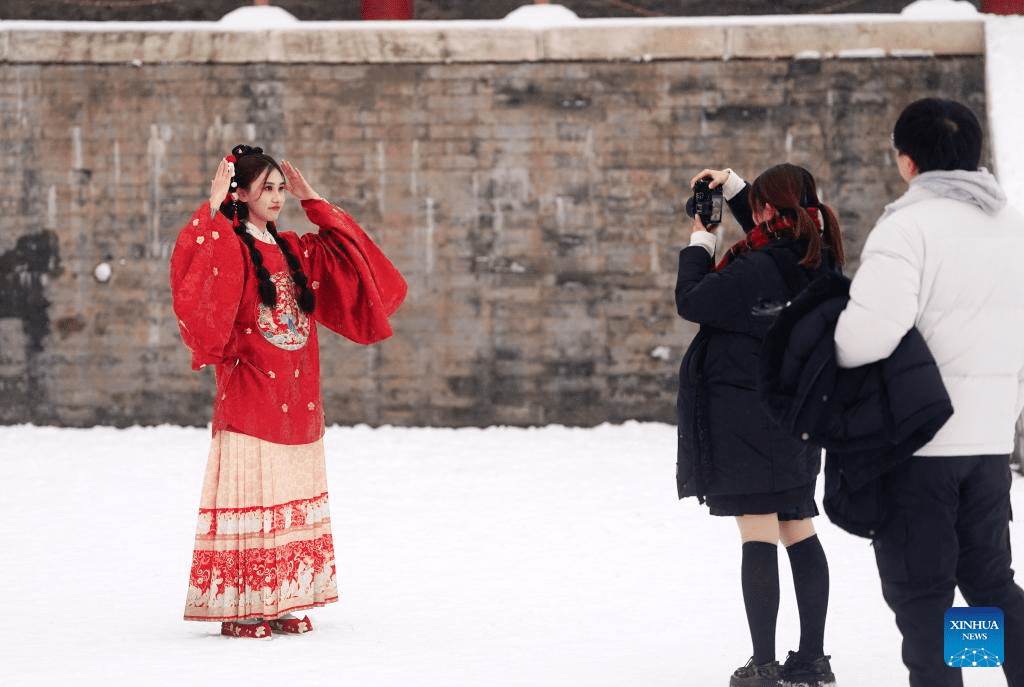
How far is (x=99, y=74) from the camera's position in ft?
35.4

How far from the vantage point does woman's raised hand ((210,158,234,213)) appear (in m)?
4.29

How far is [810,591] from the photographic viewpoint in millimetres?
3545

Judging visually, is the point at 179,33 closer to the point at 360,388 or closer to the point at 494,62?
the point at 494,62

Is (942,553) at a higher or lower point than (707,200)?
lower

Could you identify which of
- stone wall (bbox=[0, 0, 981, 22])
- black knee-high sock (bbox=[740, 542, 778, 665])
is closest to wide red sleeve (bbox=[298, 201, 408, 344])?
black knee-high sock (bbox=[740, 542, 778, 665])

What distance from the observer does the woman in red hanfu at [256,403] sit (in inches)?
169

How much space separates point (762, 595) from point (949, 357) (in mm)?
977

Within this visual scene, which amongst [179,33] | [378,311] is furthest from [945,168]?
[179,33]

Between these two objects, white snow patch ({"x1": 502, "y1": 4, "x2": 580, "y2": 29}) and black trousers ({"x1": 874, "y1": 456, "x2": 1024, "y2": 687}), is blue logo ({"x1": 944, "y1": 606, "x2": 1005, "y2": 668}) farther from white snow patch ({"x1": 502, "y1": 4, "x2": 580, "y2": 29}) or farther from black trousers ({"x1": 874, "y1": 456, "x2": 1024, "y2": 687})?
white snow patch ({"x1": 502, "y1": 4, "x2": 580, "y2": 29})

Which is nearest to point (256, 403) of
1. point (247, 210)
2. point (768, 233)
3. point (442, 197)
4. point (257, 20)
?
point (247, 210)

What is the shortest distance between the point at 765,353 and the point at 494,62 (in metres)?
8.02

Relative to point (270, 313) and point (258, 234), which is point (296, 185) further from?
point (270, 313)

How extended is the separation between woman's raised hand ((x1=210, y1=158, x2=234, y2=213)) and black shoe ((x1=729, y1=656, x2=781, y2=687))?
7.21ft

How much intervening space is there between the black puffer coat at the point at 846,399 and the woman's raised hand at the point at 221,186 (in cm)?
206
